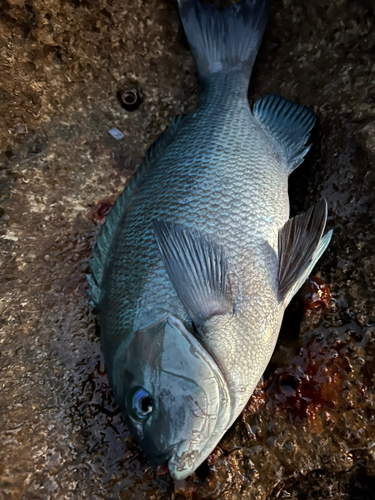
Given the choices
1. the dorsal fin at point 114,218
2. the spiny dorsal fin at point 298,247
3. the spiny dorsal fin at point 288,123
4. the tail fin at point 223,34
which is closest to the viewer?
the spiny dorsal fin at point 298,247

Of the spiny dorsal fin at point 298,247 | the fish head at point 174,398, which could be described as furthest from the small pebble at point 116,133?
the fish head at point 174,398

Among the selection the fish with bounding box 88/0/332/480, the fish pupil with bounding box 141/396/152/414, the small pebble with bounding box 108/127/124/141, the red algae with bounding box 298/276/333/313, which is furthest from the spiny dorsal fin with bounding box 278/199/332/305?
the small pebble with bounding box 108/127/124/141

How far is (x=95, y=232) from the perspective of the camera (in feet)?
6.64

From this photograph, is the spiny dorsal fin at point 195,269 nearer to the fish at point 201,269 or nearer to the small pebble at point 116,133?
the fish at point 201,269

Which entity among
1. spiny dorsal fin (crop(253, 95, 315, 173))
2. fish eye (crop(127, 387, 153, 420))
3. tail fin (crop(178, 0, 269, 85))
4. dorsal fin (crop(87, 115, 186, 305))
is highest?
tail fin (crop(178, 0, 269, 85))

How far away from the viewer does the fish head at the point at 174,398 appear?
48.1 inches

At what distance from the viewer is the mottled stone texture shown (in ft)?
5.10

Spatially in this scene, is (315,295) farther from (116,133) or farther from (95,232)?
(116,133)

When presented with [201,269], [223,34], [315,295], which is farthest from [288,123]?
[201,269]

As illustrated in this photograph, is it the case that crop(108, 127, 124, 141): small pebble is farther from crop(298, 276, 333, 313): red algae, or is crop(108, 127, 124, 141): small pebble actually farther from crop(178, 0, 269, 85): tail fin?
crop(298, 276, 333, 313): red algae

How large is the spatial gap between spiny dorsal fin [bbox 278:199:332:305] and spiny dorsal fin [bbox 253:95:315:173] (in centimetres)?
42

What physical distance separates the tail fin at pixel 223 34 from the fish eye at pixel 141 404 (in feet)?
5.67

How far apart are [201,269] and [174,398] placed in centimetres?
49

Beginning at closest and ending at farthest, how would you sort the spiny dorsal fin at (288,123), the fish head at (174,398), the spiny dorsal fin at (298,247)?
the fish head at (174,398)
the spiny dorsal fin at (298,247)
the spiny dorsal fin at (288,123)
